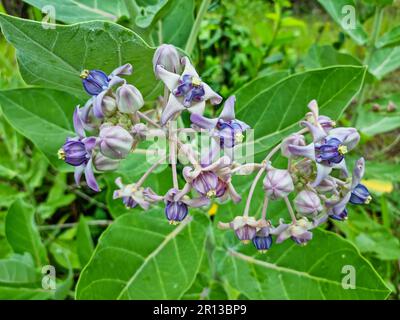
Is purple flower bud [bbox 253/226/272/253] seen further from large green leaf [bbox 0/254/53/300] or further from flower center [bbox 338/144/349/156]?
large green leaf [bbox 0/254/53/300]

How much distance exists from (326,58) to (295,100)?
55cm

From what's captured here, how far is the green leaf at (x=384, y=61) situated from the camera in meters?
1.62

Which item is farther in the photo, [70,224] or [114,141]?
[70,224]

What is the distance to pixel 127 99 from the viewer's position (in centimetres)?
81

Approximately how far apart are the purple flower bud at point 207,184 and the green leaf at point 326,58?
83cm

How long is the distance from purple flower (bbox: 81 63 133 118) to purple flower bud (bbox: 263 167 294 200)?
312 millimetres

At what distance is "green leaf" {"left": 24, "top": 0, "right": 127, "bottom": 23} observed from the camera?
111 cm

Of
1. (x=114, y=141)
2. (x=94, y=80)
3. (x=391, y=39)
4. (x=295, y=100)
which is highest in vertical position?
(x=391, y=39)

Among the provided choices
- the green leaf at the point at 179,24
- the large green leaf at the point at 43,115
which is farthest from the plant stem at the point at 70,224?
the green leaf at the point at 179,24

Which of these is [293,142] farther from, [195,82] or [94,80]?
[94,80]

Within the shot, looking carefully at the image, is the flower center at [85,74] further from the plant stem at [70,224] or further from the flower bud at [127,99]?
the plant stem at [70,224]

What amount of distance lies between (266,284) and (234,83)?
2.86ft

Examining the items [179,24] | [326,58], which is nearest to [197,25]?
[179,24]

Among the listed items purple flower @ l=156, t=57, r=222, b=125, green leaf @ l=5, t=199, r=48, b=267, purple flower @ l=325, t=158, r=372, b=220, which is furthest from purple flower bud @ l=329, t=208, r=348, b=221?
green leaf @ l=5, t=199, r=48, b=267
